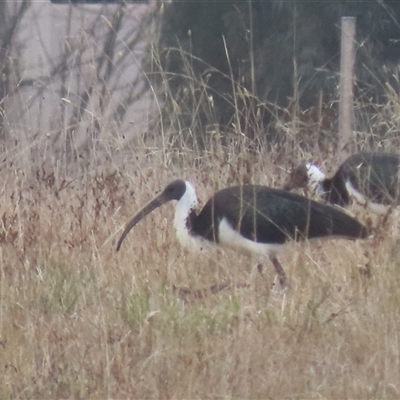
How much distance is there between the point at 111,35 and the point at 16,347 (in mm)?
8331

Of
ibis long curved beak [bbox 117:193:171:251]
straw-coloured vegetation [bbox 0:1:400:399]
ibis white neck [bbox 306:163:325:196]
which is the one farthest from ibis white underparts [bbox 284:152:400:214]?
ibis long curved beak [bbox 117:193:171:251]

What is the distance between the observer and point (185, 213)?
21.7ft

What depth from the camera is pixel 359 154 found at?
7.73m

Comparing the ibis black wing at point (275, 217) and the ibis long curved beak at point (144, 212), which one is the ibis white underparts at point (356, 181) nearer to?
the ibis black wing at point (275, 217)

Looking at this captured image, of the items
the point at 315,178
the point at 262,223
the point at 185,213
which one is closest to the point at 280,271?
the point at 262,223

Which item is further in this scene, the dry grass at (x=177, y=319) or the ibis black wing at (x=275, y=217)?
the ibis black wing at (x=275, y=217)

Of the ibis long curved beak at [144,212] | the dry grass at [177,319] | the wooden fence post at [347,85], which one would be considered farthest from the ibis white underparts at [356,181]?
the ibis long curved beak at [144,212]

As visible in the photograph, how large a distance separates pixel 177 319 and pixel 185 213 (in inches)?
77.1

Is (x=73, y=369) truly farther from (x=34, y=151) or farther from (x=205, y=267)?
(x=34, y=151)

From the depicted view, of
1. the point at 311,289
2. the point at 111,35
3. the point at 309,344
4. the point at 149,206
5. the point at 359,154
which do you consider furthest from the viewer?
the point at 111,35

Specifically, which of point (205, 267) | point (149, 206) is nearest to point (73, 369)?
point (205, 267)

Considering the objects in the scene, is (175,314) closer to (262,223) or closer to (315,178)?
(262,223)

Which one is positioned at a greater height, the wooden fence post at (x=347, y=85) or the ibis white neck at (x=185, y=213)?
the wooden fence post at (x=347, y=85)

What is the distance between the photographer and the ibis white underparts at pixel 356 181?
278 inches
